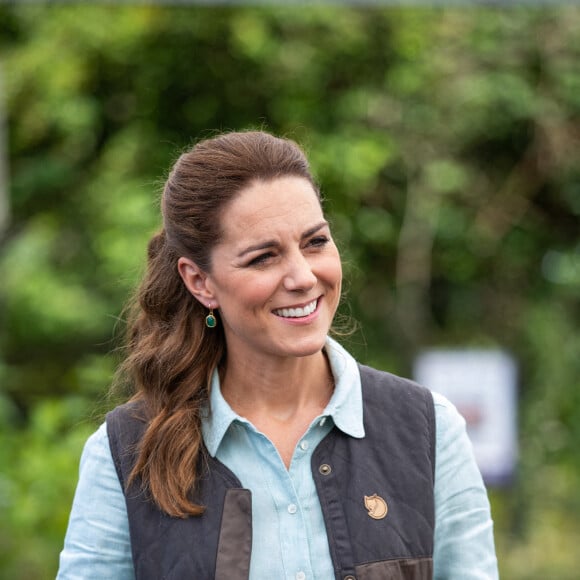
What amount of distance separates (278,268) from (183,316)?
0.31 meters

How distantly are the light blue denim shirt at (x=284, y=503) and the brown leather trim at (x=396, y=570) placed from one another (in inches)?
2.4

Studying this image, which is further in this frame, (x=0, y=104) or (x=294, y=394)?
(x=0, y=104)

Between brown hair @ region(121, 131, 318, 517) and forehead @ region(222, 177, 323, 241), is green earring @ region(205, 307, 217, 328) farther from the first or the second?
forehead @ region(222, 177, 323, 241)

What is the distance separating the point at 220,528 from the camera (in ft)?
6.25

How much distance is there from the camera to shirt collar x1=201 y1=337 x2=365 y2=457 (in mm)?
2014

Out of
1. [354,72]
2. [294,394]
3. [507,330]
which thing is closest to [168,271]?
[294,394]

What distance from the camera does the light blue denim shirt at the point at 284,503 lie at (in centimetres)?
192

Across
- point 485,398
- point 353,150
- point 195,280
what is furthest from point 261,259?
point 353,150

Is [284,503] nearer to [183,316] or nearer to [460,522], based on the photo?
[460,522]

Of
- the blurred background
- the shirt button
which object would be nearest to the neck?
the shirt button

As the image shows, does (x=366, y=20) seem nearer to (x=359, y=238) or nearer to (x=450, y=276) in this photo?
(x=359, y=238)

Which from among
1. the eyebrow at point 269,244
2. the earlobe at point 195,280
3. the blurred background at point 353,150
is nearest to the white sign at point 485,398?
the blurred background at point 353,150

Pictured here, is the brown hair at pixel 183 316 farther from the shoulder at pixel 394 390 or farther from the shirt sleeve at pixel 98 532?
the shoulder at pixel 394 390

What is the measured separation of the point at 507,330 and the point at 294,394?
5.17 meters
